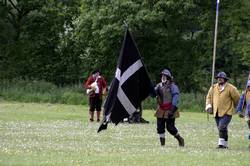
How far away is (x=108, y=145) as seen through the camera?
18547 mm

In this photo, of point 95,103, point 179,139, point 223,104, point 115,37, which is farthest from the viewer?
point 115,37

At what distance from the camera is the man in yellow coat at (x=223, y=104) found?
18625 mm

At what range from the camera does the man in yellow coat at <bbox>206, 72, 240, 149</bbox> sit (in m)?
18.6

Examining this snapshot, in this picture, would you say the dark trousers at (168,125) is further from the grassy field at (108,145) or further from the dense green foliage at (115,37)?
the dense green foliage at (115,37)

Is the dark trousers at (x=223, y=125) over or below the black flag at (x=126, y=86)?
below

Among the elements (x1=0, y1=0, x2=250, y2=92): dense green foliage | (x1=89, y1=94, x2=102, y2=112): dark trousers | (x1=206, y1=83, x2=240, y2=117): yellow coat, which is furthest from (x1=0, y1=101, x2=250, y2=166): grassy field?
(x1=0, y1=0, x2=250, y2=92): dense green foliage

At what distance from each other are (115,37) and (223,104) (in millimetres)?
30366

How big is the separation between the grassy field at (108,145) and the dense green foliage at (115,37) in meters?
20.0

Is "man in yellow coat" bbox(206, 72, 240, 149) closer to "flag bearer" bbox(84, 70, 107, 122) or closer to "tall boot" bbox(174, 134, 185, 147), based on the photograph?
"tall boot" bbox(174, 134, 185, 147)

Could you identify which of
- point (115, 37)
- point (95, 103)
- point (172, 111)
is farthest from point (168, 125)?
point (115, 37)

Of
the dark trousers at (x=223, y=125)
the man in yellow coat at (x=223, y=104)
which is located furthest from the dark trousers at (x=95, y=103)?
the dark trousers at (x=223, y=125)

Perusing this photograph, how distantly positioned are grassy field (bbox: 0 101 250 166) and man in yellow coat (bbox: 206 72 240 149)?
0.44m

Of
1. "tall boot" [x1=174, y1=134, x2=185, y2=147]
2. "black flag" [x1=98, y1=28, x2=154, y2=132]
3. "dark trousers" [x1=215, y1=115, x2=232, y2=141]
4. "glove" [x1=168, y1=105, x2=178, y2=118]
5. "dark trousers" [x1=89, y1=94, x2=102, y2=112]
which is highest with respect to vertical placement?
"black flag" [x1=98, y1=28, x2=154, y2=132]

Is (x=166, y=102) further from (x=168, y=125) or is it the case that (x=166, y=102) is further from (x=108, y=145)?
(x=108, y=145)
